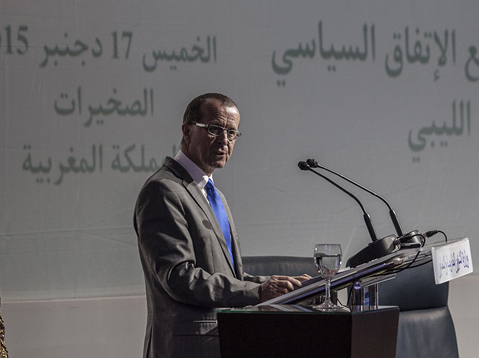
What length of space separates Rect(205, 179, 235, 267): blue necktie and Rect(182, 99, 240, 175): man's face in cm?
6

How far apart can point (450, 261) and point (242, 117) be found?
213cm

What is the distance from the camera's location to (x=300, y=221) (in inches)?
155

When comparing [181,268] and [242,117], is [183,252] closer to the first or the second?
[181,268]

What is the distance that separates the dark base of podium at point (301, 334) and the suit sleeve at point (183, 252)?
29cm

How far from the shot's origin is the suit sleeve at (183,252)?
2.12 m

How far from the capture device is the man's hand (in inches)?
80.4

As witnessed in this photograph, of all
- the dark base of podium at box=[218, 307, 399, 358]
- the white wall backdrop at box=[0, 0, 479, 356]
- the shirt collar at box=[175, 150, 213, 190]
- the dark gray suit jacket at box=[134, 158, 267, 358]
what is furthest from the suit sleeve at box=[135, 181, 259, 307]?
the white wall backdrop at box=[0, 0, 479, 356]

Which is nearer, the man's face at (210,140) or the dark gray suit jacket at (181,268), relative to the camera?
the dark gray suit jacket at (181,268)

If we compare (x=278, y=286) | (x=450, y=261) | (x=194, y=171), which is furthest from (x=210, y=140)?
(x=450, y=261)

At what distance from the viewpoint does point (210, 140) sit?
2416 mm

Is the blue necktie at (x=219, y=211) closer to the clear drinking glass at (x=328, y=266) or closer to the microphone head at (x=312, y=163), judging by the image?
the microphone head at (x=312, y=163)

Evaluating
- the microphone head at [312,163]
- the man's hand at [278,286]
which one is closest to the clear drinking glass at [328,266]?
the man's hand at [278,286]

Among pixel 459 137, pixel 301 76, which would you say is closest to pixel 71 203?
pixel 301 76


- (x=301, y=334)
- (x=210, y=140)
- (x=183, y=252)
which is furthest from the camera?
(x=210, y=140)
